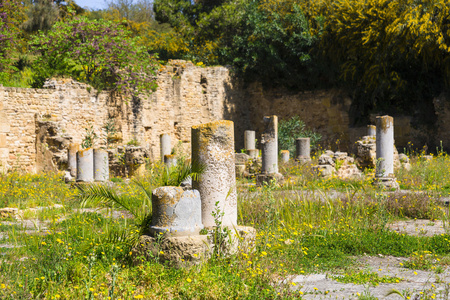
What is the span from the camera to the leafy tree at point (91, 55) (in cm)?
1683

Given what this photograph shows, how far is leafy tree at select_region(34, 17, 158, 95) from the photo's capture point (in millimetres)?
16828

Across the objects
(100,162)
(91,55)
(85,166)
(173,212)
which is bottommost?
(173,212)

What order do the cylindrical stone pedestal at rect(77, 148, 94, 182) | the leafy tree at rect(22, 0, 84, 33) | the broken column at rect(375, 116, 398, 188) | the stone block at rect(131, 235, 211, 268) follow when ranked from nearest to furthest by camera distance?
the stone block at rect(131, 235, 211, 268) → the broken column at rect(375, 116, 398, 188) → the cylindrical stone pedestal at rect(77, 148, 94, 182) → the leafy tree at rect(22, 0, 84, 33)

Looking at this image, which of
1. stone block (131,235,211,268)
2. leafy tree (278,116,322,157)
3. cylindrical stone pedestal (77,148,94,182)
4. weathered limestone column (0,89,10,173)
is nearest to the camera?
stone block (131,235,211,268)

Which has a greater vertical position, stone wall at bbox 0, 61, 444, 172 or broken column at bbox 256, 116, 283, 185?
stone wall at bbox 0, 61, 444, 172

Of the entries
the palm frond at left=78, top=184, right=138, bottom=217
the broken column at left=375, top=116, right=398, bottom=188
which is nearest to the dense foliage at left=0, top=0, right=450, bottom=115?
the broken column at left=375, top=116, right=398, bottom=188

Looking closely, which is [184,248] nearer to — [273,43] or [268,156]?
[268,156]

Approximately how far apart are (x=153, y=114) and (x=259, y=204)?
1261 centimetres

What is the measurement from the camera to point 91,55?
56.1 feet

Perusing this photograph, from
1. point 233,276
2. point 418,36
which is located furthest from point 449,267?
point 418,36

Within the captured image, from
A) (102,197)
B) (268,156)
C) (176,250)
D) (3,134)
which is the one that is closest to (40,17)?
(3,134)

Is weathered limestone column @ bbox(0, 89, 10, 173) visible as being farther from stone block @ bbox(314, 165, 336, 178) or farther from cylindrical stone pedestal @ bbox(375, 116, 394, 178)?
cylindrical stone pedestal @ bbox(375, 116, 394, 178)

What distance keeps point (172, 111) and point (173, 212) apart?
627 inches

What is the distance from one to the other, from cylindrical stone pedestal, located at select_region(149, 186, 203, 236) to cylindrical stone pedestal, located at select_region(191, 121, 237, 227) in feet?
1.06
